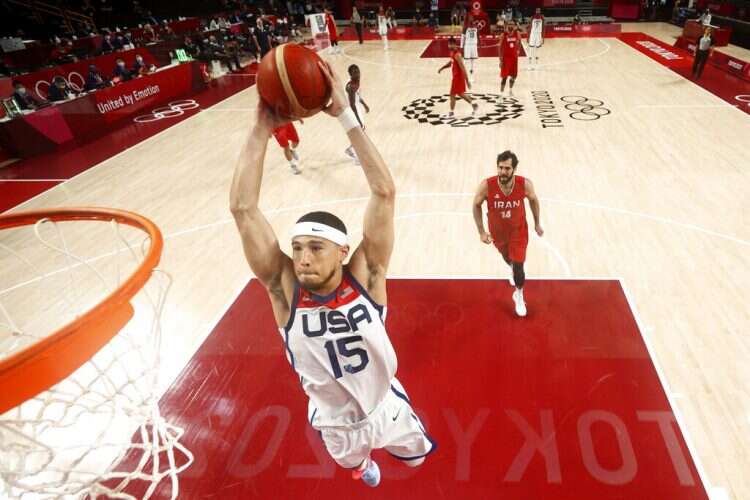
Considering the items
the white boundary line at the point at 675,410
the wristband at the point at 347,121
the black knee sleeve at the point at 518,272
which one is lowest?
the white boundary line at the point at 675,410

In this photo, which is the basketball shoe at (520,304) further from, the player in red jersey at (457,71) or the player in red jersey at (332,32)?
the player in red jersey at (332,32)

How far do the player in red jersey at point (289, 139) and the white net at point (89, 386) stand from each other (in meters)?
2.48

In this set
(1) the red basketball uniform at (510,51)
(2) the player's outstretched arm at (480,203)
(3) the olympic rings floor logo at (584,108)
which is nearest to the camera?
(2) the player's outstretched arm at (480,203)

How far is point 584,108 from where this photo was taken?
9.70 metres

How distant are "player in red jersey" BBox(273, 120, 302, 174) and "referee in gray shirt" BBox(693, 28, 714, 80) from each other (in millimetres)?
9512

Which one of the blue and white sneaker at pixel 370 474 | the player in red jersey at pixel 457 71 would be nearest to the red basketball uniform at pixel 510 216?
the blue and white sneaker at pixel 370 474

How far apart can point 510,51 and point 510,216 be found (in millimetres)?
7459

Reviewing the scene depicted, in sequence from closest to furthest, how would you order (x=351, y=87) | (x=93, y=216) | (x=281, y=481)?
1. (x=93, y=216)
2. (x=281, y=481)
3. (x=351, y=87)

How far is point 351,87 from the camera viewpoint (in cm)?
666

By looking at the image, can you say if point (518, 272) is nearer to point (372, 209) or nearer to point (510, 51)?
point (372, 209)

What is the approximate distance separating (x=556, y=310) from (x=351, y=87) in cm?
429

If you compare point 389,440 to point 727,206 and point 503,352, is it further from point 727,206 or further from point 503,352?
point 727,206

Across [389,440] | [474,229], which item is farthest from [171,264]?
[389,440]

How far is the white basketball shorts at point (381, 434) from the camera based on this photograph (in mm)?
2285
